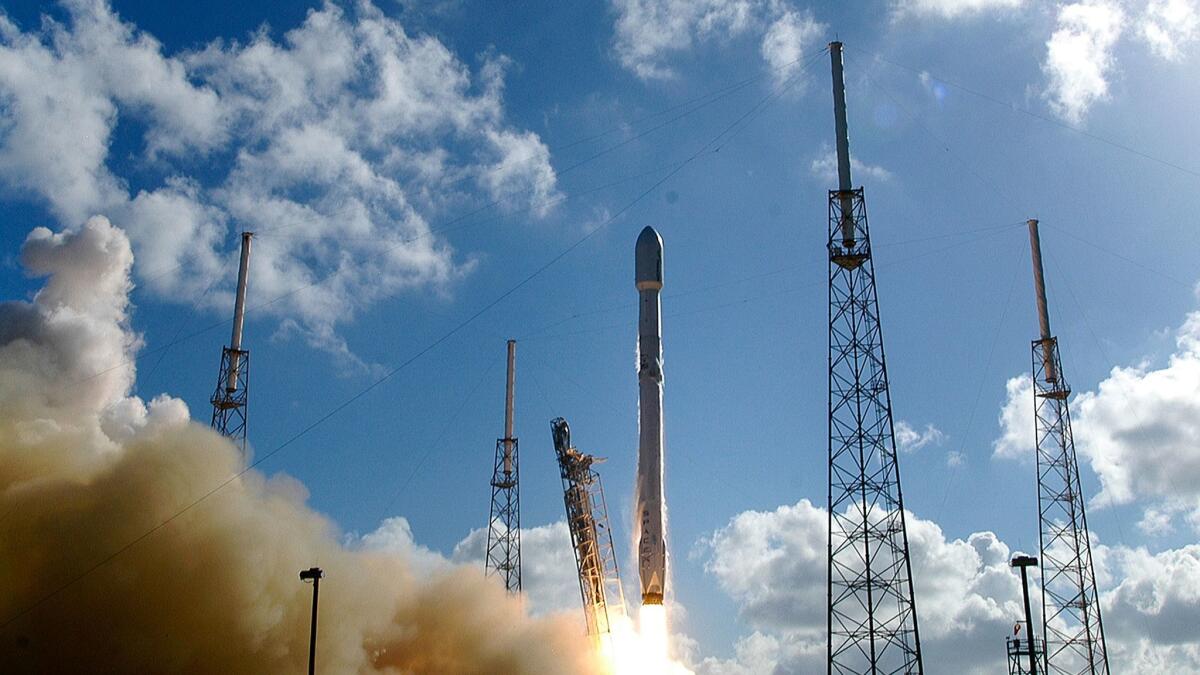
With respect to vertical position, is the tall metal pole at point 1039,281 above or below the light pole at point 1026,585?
above

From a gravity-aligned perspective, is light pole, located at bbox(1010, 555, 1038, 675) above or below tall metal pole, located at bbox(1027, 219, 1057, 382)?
below

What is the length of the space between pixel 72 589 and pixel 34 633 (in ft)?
5.40

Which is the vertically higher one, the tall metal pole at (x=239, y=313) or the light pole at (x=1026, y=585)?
the tall metal pole at (x=239, y=313)

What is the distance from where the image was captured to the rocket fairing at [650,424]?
42.1m

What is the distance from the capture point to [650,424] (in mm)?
43812

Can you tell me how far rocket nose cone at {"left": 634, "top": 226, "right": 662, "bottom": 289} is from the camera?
45469mm

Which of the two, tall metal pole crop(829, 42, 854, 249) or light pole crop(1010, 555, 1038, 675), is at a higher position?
tall metal pole crop(829, 42, 854, 249)

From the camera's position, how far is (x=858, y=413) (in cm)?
4019

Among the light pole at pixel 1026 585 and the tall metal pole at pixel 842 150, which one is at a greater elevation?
→ the tall metal pole at pixel 842 150

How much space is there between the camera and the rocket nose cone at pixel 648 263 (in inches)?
1790

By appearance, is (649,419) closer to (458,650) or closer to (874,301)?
(874,301)

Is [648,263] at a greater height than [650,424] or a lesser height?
greater

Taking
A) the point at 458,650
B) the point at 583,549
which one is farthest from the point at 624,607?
the point at 458,650

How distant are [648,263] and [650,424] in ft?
18.2
